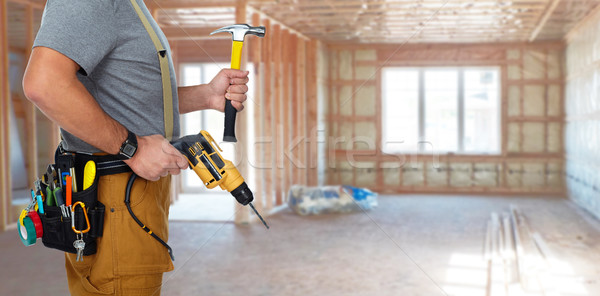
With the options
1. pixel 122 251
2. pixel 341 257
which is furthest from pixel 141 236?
pixel 341 257

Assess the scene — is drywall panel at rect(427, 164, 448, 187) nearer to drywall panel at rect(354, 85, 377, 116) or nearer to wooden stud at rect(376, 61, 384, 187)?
wooden stud at rect(376, 61, 384, 187)

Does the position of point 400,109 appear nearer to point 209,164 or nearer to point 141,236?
point 209,164

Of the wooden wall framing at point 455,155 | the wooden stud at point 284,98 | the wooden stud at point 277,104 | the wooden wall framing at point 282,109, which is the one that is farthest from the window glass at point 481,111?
the wooden stud at point 277,104

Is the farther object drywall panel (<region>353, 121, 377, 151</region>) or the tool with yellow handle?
drywall panel (<region>353, 121, 377, 151</region>)

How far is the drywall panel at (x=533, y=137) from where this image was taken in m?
8.69

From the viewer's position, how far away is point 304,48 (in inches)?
315

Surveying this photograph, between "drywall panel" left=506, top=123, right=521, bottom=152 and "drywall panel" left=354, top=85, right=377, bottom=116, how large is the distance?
2.29 metres

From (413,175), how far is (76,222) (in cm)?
828

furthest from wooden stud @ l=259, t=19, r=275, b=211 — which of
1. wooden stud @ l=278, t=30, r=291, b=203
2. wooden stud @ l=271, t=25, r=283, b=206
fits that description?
wooden stud @ l=278, t=30, r=291, b=203

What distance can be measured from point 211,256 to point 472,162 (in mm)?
5848

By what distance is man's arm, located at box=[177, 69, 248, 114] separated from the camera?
1536mm

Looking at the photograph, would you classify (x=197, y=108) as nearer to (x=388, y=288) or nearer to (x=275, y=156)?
(x=388, y=288)

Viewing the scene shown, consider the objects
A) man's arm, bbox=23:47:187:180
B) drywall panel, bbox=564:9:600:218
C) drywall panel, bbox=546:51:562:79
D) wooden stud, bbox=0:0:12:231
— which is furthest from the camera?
drywall panel, bbox=546:51:562:79

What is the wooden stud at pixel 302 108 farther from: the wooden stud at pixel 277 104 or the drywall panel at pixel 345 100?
the drywall panel at pixel 345 100
